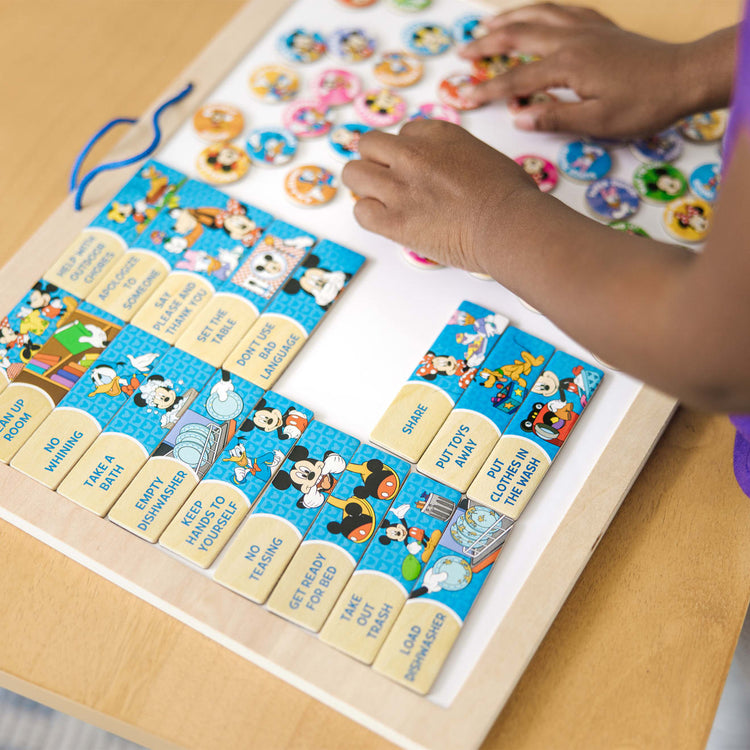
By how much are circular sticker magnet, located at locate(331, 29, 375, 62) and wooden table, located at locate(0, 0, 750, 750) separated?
0.59m

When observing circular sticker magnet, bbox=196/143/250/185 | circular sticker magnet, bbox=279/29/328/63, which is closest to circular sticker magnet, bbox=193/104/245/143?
circular sticker magnet, bbox=196/143/250/185

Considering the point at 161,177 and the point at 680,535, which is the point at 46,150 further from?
the point at 680,535

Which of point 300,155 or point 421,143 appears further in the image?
point 300,155

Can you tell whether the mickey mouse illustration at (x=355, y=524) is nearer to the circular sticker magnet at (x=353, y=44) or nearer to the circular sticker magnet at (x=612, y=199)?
the circular sticker magnet at (x=612, y=199)

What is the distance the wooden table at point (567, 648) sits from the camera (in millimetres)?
614

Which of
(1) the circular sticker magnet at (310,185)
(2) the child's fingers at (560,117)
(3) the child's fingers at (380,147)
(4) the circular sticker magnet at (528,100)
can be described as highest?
(4) the circular sticker magnet at (528,100)

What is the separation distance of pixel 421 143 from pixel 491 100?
7.8 inches

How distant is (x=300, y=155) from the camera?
2.88 feet

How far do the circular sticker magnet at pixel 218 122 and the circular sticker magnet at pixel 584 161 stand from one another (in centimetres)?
39

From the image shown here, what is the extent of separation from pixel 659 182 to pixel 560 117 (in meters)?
0.14

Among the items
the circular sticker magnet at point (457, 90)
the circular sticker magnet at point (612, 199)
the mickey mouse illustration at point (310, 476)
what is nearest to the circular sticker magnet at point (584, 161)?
the circular sticker magnet at point (612, 199)

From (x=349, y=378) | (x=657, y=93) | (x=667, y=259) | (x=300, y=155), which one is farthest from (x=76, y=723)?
(x=657, y=93)

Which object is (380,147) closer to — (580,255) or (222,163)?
(222,163)

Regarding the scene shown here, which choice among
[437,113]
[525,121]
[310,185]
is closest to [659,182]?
[525,121]
